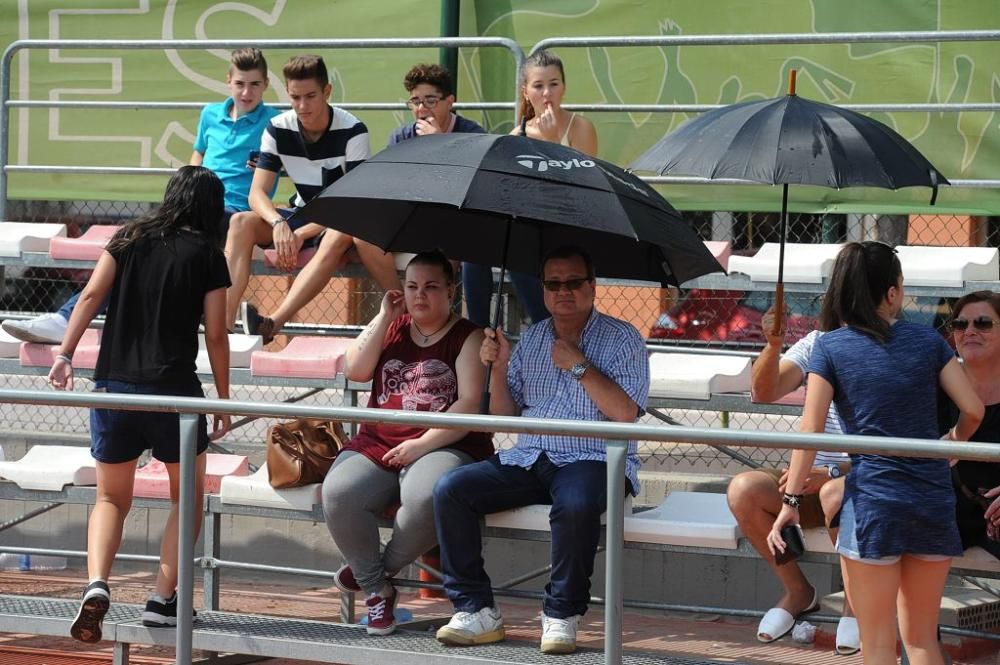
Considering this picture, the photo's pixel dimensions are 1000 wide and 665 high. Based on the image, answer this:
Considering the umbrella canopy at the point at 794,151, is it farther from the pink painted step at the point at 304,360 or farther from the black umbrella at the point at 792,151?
the pink painted step at the point at 304,360

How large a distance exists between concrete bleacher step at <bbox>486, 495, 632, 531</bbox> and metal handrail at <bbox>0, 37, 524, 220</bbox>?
266 cm

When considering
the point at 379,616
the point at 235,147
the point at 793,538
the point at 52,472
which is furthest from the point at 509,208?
the point at 235,147

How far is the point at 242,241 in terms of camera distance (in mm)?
7086

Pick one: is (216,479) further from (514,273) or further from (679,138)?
(679,138)

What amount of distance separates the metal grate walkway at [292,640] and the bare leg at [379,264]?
200cm

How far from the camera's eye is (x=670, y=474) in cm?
730

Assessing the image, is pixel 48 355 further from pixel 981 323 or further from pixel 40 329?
pixel 981 323

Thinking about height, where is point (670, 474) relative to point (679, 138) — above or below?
below

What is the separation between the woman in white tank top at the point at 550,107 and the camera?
22.0 ft

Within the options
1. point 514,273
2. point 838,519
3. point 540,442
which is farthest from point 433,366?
point 838,519

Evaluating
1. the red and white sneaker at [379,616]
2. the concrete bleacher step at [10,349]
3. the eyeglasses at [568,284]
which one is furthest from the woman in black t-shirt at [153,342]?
the concrete bleacher step at [10,349]

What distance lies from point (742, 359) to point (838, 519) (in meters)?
1.94

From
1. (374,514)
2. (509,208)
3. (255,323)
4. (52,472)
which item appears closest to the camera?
(509,208)

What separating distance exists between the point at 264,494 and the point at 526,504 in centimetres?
112
